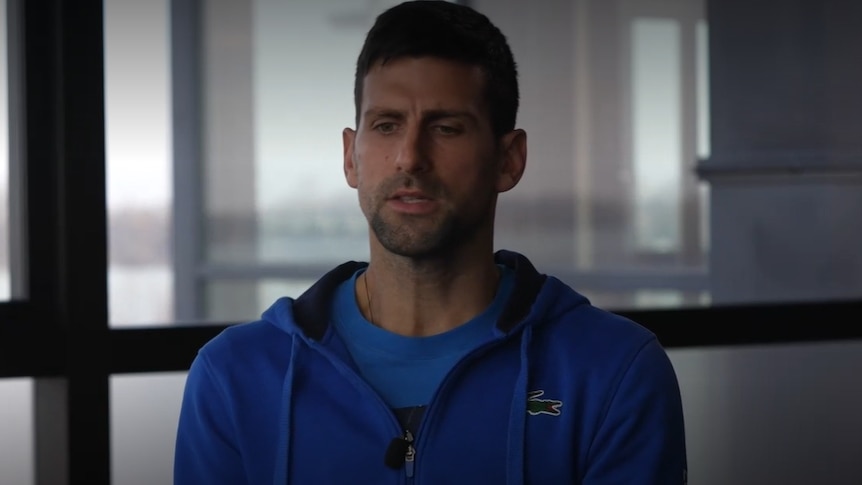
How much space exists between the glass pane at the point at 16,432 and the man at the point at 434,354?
823 millimetres

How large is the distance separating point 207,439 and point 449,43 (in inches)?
21.2

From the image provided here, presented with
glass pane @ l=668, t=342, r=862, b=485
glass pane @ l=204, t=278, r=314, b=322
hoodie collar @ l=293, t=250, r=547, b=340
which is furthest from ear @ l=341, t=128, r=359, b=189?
glass pane @ l=668, t=342, r=862, b=485

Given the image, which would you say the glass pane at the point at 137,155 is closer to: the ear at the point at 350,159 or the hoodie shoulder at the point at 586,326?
the ear at the point at 350,159

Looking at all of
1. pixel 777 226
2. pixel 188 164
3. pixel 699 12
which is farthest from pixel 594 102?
pixel 188 164

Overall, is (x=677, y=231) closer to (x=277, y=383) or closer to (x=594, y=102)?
(x=594, y=102)

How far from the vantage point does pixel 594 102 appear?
2.76m

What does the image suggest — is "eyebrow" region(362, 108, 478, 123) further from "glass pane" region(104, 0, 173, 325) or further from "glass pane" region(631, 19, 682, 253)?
"glass pane" region(631, 19, 682, 253)

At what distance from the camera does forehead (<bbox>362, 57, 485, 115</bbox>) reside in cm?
125

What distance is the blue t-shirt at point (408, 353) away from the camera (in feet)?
4.05

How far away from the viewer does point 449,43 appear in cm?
127

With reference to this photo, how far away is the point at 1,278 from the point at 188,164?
0.47 metres

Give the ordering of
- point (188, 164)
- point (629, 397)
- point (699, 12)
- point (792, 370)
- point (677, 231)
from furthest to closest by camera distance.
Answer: point (677, 231), point (699, 12), point (792, 370), point (188, 164), point (629, 397)

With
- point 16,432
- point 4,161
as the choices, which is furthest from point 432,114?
point 16,432

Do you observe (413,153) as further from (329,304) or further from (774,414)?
(774,414)
